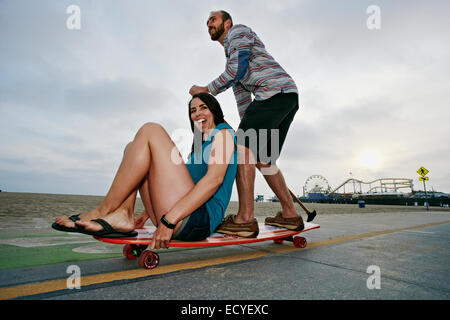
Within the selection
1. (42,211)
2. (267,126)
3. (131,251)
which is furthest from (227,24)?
(42,211)

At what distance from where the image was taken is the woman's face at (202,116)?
2.07m

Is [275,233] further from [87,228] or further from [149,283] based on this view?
[87,228]

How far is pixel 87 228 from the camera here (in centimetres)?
156

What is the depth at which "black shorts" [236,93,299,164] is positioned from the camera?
2.48 m

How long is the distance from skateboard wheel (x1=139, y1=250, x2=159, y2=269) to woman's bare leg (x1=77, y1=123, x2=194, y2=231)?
28cm

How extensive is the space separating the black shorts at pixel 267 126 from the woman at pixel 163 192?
0.66 metres

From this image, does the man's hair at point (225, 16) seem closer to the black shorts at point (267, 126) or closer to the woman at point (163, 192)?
the black shorts at point (267, 126)

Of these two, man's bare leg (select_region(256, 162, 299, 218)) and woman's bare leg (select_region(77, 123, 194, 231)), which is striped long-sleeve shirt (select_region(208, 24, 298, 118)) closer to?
man's bare leg (select_region(256, 162, 299, 218))

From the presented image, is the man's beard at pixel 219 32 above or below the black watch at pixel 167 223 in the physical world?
above
